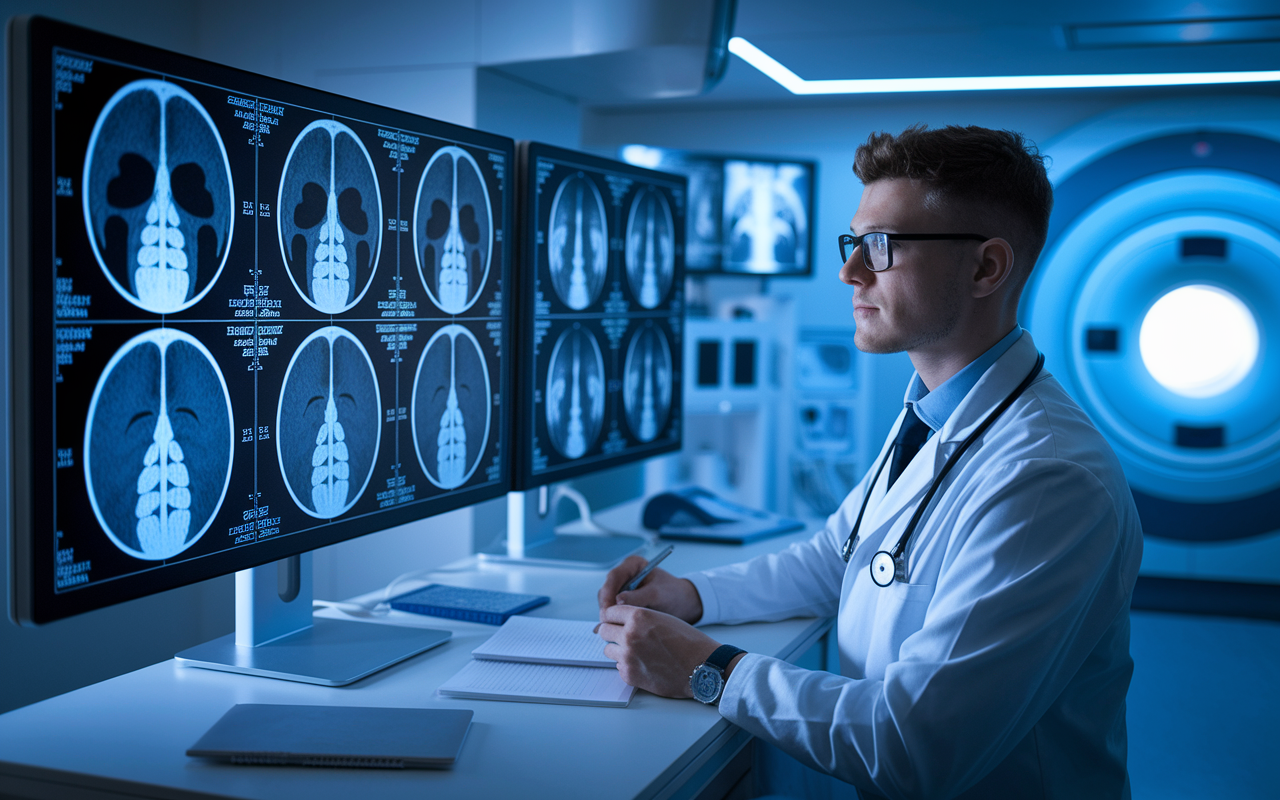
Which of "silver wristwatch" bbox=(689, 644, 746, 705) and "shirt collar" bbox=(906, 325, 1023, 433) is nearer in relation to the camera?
"silver wristwatch" bbox=(689, 644, 746, 705)

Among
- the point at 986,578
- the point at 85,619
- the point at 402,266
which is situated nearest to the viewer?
the point at 986,578

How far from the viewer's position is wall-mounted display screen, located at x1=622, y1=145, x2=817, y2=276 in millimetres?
3562

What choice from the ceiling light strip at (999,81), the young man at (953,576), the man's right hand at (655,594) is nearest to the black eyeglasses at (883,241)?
the young man at (953,576)

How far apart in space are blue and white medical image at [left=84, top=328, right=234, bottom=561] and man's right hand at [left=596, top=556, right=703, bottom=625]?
1.92 ft

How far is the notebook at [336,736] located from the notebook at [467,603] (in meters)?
0.39

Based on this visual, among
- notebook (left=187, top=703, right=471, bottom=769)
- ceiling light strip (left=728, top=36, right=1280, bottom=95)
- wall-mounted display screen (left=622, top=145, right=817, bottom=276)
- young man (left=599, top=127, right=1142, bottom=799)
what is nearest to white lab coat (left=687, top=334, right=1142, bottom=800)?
young man (left=599, top=127, right=1142, bottom=799)

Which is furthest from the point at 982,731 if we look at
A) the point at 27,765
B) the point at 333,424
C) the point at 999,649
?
the point at 27,765

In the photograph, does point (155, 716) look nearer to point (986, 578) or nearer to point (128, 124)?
point (128, 124)

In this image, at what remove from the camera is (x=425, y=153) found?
55.8 inches

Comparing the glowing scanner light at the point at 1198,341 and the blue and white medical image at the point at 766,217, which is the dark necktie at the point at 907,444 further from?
the glowing scanner light at the point at 1198,341

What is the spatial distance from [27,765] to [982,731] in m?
0.97

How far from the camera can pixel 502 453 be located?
1.68m

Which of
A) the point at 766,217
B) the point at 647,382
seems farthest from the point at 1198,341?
the point at 647,382

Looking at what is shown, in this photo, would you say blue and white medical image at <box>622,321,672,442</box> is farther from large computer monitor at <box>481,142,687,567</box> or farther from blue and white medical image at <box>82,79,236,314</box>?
blue and white medical image at <box>82,79,236,314</box>
